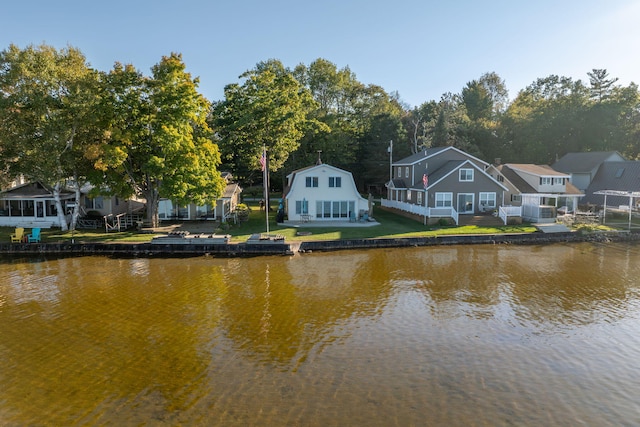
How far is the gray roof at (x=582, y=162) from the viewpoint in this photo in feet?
159

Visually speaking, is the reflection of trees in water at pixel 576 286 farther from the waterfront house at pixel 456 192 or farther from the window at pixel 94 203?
the window at pixel 94 203

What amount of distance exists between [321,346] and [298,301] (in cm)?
485

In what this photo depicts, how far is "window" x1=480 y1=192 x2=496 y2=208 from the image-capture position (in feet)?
125

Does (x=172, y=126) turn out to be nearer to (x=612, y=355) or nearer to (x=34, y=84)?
(x=34, y=84)

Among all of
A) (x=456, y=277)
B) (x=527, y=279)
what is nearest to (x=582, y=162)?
(x=527, y=279)

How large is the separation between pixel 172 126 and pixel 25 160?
10.6m

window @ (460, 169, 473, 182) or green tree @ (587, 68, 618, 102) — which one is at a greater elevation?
green tree @ (587, 68, 618, 102)

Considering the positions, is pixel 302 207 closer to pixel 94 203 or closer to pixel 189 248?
pixel 189 248

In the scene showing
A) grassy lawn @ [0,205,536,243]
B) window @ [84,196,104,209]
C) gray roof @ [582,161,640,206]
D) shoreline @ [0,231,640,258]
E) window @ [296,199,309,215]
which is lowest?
shoreline @ [0,231,640,258]

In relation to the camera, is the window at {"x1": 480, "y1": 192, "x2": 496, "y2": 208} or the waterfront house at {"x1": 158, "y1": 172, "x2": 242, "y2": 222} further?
the window at {"x1": 480, "y1": 192, "x2": 496, "y2": 208}

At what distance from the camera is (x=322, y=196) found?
3669cm

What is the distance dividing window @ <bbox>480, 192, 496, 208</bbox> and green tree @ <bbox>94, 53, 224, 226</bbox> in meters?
22.9

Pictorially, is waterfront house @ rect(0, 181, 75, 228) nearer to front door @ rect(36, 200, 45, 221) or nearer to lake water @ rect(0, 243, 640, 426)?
front door @ rect(36, 200, 45, 221)

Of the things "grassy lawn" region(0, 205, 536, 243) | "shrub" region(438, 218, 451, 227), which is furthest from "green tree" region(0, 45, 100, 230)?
"shrub" region(438, 218, 451, 227)
